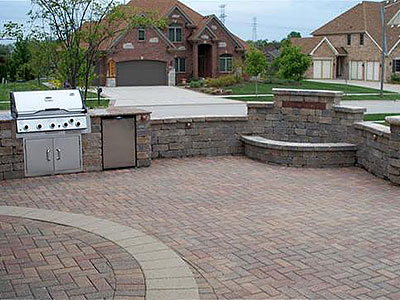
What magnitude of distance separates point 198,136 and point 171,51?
107 feet

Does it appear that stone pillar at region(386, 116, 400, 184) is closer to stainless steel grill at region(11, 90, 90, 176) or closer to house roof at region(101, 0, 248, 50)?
stainless steel grill at region(11, 90, 90, 176)

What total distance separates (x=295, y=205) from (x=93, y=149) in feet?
13.0

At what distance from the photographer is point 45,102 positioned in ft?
31.8

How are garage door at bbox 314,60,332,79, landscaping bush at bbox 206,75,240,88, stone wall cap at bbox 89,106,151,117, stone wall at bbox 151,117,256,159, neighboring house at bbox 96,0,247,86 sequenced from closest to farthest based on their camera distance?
stone wall cap at bbox 89,106,151,117
stone wall at bbox 151,117,256,159
landscaping bush at bbox 206,75,240,88
neighboring house at bbox 96,0,247,86
garage door at bbox 314,60,332,79

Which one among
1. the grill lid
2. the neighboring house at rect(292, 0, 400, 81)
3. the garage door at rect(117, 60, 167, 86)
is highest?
the neighboring house at rect(292, 0, 400, 81)

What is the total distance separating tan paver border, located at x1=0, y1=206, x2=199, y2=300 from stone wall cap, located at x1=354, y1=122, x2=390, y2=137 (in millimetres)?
5155

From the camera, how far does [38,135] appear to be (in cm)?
952

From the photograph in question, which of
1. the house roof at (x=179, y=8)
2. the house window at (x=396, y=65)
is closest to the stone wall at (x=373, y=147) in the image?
the house roof at (x=179, y=8)

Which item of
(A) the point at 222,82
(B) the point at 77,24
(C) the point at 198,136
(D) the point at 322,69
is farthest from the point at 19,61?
(D) the point at 322,69

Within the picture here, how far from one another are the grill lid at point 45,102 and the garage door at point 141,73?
33.4m

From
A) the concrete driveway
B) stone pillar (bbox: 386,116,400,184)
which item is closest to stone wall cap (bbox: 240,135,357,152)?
stone pillar (bbox: 386,116,400,184)

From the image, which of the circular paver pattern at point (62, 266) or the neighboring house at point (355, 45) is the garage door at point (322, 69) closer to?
the neighboring house at point (355, 45)

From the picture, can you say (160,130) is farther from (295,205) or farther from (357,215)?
(357,215)

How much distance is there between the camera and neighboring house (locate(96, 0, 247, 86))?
4266 centimetres
